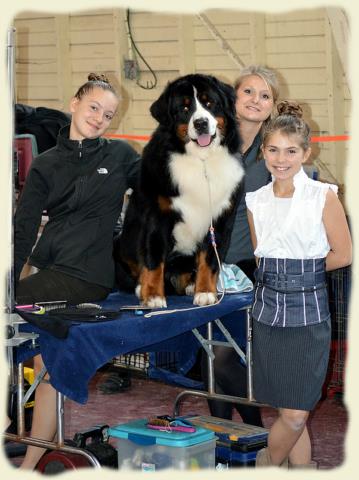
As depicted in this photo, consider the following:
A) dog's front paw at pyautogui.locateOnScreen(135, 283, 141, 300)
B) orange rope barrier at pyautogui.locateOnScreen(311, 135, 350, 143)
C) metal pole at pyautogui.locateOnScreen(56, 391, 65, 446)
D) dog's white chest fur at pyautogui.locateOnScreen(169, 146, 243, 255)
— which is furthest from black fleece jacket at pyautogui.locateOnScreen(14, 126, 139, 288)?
orange rope barrier at pyautogui.locateOnScreen(311, 135, 350, 143)

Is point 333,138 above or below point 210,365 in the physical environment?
above

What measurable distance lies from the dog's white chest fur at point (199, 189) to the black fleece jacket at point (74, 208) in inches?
9.2

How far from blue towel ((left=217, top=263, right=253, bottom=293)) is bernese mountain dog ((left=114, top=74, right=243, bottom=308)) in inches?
3.4

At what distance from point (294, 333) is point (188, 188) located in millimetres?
675

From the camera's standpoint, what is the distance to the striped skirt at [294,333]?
291 centimetres

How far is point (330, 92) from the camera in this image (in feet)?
20.8

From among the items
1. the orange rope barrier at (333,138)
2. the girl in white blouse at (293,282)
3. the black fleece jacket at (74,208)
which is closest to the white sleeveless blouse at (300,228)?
the girl in white blouse at (293,282)

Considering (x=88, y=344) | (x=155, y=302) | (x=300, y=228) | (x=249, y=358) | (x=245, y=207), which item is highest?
(x=245, y=207)

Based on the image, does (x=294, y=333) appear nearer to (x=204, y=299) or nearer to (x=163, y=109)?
(x=204, y=299)

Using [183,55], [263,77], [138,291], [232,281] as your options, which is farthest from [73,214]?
[183,55]

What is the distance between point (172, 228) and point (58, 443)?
835 millimetres

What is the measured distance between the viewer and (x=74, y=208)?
324cm

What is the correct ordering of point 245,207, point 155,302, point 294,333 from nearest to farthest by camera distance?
1. point 294,333
2. point 155,302
3. point 245,207

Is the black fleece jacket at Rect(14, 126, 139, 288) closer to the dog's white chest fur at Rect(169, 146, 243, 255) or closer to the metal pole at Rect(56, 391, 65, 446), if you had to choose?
the dog's white chest fur at Rect(169, 146, 243, 255)
